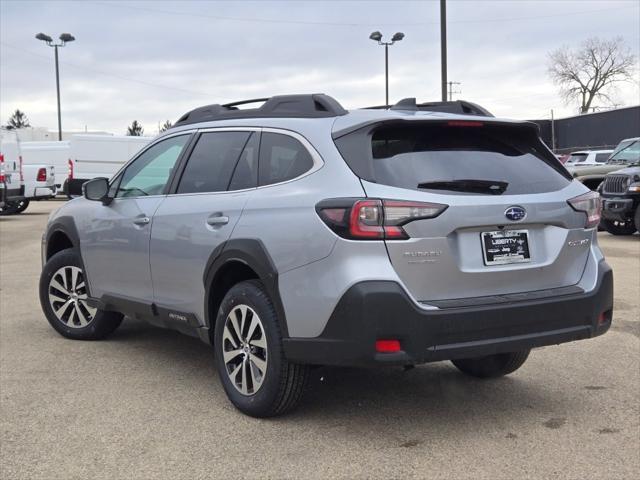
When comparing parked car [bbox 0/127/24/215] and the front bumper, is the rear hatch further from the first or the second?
parked car [bbox 0/127/24/215]

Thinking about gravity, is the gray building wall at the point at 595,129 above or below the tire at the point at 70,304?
above

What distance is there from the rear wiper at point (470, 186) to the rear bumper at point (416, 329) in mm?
563

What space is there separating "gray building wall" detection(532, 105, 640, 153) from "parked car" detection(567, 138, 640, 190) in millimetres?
15739

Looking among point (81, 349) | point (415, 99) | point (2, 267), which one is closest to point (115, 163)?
point (2, 267)

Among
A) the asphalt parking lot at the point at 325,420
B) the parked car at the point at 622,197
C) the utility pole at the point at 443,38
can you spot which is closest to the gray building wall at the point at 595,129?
the utility pole at the point at 443,38

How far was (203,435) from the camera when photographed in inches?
156

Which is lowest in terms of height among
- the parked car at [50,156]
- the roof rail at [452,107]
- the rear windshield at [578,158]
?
the roof rail at [452,107]

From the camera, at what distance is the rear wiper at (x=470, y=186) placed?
3799 mm

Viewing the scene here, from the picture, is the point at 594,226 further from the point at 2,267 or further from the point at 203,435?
the point at 2,267

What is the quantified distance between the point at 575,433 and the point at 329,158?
1.94 metres

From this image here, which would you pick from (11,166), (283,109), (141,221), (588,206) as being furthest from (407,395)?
(11,166)

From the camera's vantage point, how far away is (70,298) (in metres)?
6.20

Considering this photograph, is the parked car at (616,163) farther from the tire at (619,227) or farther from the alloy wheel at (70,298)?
the alloy wheel at (70,298)

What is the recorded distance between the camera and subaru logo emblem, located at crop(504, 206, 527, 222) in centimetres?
385
